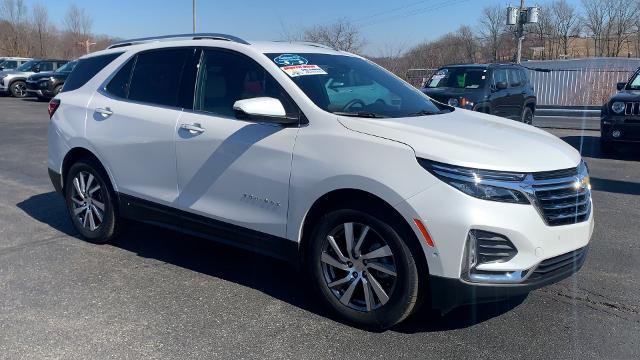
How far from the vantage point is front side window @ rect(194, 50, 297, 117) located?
4.23 meters

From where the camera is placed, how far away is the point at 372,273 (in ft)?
12.0

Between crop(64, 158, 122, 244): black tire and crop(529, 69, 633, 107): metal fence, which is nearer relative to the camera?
crop(64, 158, 122, 244): black tire

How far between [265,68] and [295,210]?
109cm

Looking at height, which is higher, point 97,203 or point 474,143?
point 474,143

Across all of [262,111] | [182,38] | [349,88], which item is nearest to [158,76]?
[182,38]

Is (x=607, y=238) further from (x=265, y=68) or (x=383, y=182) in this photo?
(x=265, y=68)

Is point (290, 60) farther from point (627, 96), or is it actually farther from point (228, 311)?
point (627, 96)

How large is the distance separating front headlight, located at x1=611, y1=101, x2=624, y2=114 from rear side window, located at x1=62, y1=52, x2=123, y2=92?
8.54 m

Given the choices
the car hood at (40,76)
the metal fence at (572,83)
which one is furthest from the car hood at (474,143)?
the car hood at (40,76)

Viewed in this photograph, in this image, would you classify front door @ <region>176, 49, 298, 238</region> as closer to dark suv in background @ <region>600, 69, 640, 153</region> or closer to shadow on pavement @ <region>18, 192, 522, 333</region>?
shadow on pavement @ <region>18, 192, 522, 333</region>

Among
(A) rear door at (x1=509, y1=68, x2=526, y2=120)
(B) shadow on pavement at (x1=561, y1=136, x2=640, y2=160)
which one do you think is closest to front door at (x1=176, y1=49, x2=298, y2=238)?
(B) shadow on pavement at (x1=561, y1=136, x2=640, y2=160)

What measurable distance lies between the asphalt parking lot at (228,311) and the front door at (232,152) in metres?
0.60

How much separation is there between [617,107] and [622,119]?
0.23 metres

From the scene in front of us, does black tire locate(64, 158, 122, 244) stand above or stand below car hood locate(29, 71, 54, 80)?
below
